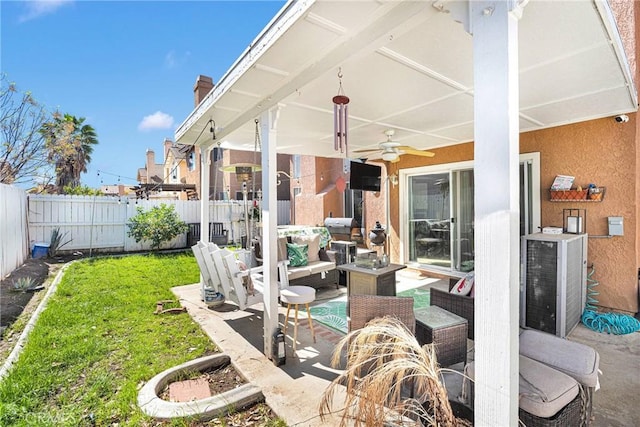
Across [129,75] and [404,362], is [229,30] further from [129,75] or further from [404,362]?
[404,362]

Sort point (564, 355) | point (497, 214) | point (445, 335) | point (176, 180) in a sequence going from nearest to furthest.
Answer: point (497, 214) → point (564, 355) → point (445, 335) → point (176, 180)

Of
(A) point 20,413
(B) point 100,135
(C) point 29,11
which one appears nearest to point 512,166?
(A) point 20,413

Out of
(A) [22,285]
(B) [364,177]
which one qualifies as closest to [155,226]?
(A) [22,285]

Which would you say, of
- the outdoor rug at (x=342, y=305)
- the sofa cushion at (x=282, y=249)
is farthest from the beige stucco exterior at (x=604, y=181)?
the sofa cushion at (x=282, y=249)

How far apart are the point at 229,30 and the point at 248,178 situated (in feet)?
13.4

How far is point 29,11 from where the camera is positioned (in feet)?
21.7

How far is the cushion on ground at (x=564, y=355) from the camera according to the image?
1931 millimetres

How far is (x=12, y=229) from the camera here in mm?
6555

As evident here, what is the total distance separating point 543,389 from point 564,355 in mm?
550

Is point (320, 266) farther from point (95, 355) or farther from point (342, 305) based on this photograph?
point (95, 355)

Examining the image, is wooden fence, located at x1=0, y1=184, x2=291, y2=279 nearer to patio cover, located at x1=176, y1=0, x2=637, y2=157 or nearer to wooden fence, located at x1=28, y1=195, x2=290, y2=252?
wooden fence, located at x1=28, y1=195, x2=290, y2=252

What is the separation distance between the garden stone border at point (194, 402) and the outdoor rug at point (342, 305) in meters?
1.56

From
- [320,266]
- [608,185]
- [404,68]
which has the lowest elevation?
[320,266]

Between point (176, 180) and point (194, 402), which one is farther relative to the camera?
point (176, 180)
